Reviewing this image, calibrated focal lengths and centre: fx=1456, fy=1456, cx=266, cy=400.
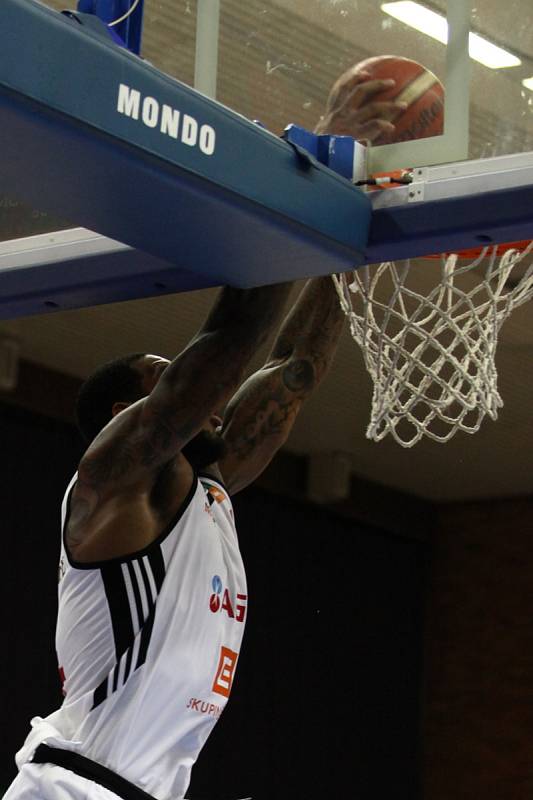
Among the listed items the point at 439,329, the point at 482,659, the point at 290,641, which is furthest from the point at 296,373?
the point at 482,659

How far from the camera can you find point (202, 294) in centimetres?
733

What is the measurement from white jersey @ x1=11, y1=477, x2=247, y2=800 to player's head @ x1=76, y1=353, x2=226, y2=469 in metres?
0.20

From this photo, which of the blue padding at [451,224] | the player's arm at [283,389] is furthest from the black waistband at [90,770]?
the blue padding at [451,224]

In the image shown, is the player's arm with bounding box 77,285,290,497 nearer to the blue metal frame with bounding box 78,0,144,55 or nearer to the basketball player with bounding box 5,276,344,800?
the basketball player with bounding box 5,276,344,800

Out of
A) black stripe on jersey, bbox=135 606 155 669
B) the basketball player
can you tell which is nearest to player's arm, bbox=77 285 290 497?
the basketball player

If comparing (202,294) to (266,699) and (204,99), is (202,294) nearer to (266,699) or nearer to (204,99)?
(266,699)

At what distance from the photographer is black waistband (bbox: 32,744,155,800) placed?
10.00ft

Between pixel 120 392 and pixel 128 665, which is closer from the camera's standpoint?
pixel 128 665

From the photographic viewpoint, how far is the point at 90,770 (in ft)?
10.1

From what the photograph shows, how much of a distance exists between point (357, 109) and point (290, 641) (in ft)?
21.9

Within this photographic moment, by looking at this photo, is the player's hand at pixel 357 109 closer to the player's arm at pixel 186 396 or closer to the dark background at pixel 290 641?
the player's arm at pixel 186 396

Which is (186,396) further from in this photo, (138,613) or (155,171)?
(155,171)

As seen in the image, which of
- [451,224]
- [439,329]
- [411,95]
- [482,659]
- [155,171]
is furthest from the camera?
[482,659]

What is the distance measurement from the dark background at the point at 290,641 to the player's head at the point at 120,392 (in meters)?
4.40
